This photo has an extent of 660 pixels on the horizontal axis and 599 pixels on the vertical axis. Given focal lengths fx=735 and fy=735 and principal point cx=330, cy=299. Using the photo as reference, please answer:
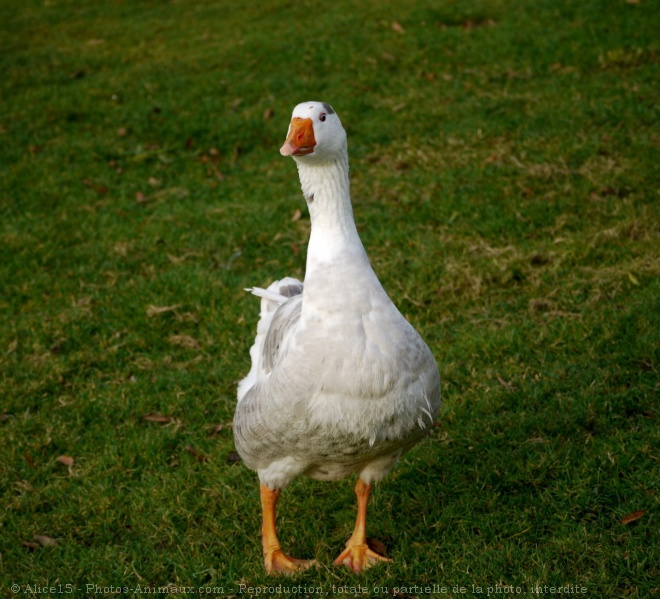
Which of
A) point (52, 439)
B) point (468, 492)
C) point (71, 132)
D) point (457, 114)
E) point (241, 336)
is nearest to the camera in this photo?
point (468, 492)

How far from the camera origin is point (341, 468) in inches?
143

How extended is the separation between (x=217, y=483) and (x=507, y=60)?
7.52 meters

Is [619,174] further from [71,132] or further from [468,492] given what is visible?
[71,132]

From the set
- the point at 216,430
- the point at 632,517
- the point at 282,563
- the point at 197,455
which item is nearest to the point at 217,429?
the point at 216,430

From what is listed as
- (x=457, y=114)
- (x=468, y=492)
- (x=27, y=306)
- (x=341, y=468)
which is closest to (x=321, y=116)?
(x=341, y=468)

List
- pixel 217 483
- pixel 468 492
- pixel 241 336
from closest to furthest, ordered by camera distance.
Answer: pixel 468 492, pixel 217 483, pixel 241 336

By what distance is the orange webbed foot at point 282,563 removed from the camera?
12.3 ft

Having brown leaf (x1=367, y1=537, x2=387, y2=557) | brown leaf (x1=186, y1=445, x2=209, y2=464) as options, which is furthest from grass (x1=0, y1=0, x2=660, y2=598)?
brown leaf (x1=367, y1=537, x2=387, y2=557)

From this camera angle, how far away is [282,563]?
379 centimetres

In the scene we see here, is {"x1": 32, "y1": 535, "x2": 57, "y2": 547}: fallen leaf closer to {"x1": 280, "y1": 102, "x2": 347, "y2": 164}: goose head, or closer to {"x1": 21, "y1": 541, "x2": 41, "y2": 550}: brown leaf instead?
{"x1": 21, "y1": 541, "x2": 41, "y2": 550}: brown leaf

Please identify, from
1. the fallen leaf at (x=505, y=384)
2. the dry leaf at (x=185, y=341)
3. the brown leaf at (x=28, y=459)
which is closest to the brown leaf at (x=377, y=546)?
the fallen leaf at (x=505, y=384)

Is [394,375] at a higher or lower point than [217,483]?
higher

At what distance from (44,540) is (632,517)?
3.21 metres

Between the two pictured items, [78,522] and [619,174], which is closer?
[78,522]
